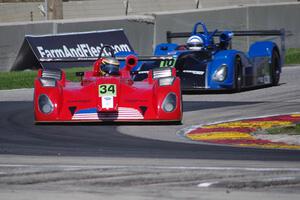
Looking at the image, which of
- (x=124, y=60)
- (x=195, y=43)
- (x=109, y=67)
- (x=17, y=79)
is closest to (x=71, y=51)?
(x=17, y=79)

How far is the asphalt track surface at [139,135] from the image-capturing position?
1151 cm

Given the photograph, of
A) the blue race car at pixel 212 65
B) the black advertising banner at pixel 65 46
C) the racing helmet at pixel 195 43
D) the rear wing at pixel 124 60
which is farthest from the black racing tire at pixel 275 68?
the black advertising banner at pixel 65 46

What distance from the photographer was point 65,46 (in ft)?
76.1

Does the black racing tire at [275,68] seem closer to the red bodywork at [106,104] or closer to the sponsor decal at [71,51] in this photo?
the sponsor decal at [71,51]

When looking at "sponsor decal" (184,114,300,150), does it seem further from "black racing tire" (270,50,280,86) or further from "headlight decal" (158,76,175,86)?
"black racing tire" (270,50,280,86)

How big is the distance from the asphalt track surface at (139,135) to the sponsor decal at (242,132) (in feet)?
1.15

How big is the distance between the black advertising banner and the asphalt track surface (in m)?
4.18

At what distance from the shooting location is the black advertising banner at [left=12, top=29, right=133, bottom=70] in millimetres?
22641

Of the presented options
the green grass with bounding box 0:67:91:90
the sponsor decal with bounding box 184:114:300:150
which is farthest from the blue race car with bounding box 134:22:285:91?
the sponsor decal with bounding box 184:114:300:150

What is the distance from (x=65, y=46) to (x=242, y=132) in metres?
10.1

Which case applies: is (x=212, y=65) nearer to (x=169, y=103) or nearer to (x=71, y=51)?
(x=71, y=51)

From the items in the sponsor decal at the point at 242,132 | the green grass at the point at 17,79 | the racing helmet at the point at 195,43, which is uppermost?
the racing helmet at the point at 195,43

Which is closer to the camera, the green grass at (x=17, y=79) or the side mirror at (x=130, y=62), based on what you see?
the side mirror at (x=130, y=62)

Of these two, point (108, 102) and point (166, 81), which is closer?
point (108, 102)
